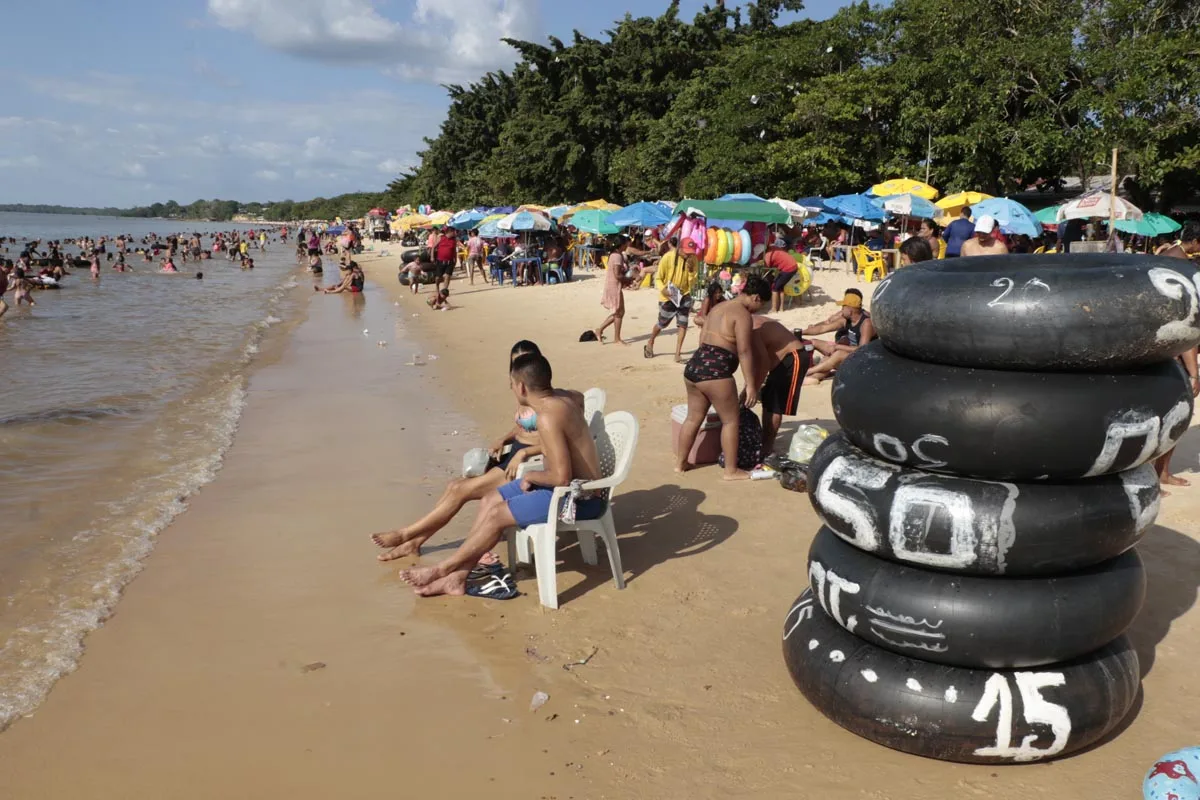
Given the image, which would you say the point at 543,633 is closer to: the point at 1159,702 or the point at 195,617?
the point at 195,617

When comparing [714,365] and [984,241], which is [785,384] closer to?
[714,365]

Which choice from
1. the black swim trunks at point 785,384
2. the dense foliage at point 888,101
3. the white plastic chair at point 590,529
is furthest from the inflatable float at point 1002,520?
the dense foliage at point 888,101

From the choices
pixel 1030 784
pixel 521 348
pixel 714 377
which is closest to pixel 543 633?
pixel 521 348

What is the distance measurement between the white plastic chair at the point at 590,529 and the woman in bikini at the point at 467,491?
0.35 meters

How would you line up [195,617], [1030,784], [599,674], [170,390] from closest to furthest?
[1030,784] → [599,674] → [195,617] → [170,390]

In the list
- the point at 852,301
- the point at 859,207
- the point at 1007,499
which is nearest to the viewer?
the point at 1007,499

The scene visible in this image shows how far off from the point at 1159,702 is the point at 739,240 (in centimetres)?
1030

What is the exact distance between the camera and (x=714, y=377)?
5.86m

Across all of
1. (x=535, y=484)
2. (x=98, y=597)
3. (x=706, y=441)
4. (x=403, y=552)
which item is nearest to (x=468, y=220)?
(x=706, y=441)

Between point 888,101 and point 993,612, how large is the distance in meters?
22.7

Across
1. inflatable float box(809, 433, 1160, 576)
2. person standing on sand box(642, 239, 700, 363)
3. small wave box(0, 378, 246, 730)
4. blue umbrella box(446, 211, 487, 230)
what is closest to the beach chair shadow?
inflatable float box(809, 433, 1160, 576)

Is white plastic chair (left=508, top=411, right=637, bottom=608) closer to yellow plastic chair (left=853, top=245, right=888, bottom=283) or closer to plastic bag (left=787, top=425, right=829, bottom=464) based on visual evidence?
plastic bag (left=787, top=425, right=829, bottom=464)

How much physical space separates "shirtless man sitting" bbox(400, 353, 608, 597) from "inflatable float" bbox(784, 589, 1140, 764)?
5.37ft

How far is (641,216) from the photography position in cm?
2064
